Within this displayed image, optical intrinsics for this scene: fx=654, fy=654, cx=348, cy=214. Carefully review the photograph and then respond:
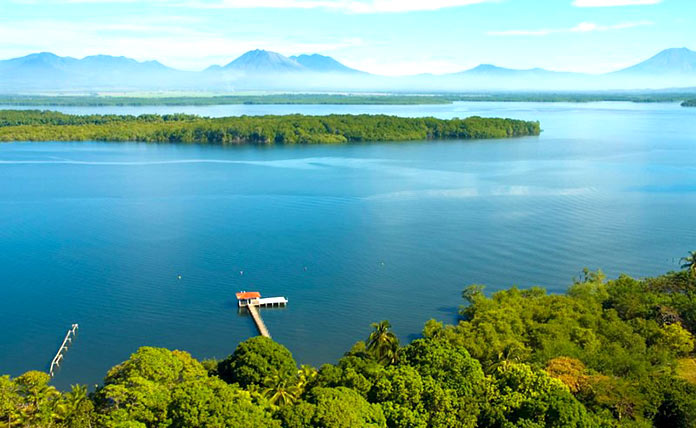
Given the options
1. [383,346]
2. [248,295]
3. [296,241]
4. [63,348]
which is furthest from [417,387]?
[296,241]

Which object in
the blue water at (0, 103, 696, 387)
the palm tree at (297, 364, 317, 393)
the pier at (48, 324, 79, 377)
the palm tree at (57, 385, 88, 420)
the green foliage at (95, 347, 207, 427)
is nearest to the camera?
the green foliage at (95, 347, 207, 427)

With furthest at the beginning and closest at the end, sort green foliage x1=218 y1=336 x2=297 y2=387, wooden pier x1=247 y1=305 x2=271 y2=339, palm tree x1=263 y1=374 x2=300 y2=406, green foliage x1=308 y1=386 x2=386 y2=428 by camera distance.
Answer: wooden pier x1=247 y1=305 x2=271 y2=339 → green foliage x1=218 y1=336 x2=297 y2=387 → palm tree x1=263 y1=374 x2=300 y2=406 → green foliage x1=308 y1=386 x2=386 y2=428

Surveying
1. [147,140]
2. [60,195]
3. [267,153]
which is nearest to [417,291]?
[60,195]

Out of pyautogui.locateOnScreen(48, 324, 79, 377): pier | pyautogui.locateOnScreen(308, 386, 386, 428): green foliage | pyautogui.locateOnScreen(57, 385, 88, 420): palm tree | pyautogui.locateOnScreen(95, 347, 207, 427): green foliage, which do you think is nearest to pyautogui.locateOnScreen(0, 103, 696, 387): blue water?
pyautogui.locateOnScreen(48, 324, 79, 377): pier

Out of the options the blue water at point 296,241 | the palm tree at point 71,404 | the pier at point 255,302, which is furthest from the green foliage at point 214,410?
the pier at point 255,302

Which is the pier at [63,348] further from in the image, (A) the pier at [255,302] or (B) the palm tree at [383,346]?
(B) the palm tree at [383,346]

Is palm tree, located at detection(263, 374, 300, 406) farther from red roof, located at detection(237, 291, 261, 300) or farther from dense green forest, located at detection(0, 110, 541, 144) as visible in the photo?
dense green forest, located at detection(0, 110, 541, 144)

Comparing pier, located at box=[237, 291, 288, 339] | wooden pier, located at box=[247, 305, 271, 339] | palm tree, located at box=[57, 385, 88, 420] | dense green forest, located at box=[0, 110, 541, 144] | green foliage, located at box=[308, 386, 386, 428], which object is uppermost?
dense green forest, located at box=[0, 110, 541, 144]
